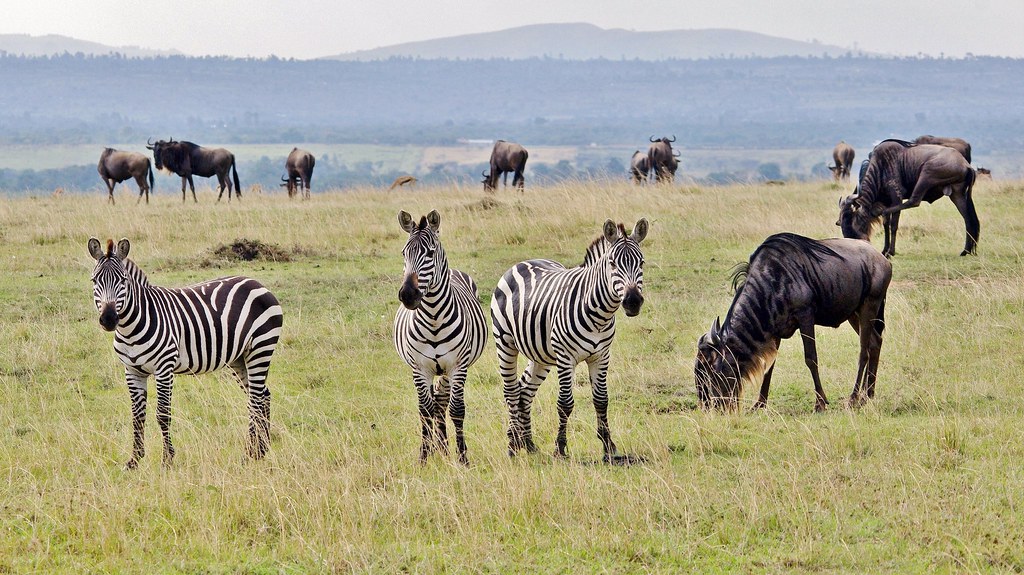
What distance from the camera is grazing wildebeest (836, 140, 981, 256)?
639 inches

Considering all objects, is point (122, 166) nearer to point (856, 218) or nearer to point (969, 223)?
point (856, 218)

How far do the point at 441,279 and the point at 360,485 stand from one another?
1.41 meters

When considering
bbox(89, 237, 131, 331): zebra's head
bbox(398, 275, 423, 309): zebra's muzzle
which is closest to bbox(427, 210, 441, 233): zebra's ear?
bbox(398, 275, 423, 309): zebra's muzzle

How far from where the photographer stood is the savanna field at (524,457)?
6152mm

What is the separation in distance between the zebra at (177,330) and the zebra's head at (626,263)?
273cm

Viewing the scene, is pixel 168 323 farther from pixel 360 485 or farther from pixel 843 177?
pixel 843 177

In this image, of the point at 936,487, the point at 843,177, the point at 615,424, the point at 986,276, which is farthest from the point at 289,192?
the point at 936,487

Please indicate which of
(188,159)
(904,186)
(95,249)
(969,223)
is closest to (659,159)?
(188,159)

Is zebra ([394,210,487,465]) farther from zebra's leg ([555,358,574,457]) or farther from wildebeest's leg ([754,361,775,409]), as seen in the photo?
wildebeest's leg ([754,361,775,409])

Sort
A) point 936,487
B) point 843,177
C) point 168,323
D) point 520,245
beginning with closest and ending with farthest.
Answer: point 936,487 → point 168,323 → point 520,245 → point 843,177

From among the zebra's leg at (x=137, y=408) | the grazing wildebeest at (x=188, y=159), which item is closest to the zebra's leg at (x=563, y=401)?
the zebra's leg at (x=137, y=408)

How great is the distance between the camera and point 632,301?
22.5ft

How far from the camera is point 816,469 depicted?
724 cm

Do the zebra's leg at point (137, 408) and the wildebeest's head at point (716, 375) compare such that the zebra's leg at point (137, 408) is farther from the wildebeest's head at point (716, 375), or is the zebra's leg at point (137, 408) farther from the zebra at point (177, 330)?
the wildebeest's head at point (716, 375)
